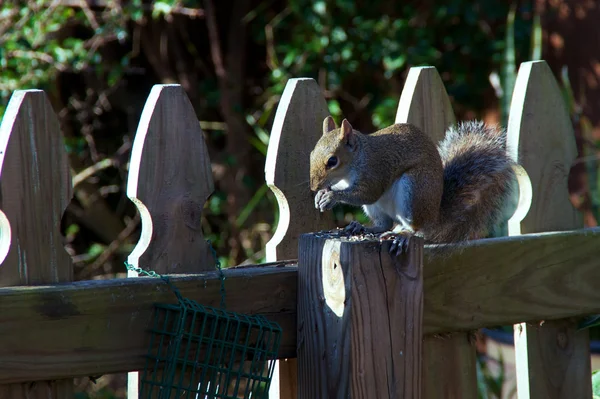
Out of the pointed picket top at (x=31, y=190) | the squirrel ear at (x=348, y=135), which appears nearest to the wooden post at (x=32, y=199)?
the pointed picket top at (x=31, y=190)

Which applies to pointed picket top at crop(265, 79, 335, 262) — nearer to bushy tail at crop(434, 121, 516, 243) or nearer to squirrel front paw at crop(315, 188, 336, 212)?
squirrel front paw at crop(315, 188, 336, 212)

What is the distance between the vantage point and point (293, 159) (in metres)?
1.37

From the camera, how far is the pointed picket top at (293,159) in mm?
1353

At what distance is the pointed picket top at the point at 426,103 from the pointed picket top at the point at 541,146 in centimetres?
13

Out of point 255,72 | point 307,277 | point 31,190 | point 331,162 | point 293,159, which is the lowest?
point 307,277

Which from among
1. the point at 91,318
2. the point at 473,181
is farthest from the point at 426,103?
the point at 91,318

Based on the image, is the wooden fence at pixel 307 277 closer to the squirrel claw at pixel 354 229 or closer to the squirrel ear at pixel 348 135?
the squirrel claw at pixel 354 229

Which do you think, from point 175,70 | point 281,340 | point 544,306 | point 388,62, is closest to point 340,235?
point 281,340

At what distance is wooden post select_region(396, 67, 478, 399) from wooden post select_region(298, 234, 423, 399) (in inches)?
7.4

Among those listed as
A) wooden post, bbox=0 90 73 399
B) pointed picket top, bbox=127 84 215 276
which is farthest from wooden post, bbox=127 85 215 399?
wooden post, bbox=0 90 73 399

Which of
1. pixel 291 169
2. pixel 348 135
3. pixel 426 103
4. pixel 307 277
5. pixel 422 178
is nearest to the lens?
pixel 307 277

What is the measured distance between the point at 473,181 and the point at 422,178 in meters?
0.13

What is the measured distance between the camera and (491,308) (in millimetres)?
1441

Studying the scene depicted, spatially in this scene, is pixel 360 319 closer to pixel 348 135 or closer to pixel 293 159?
pixel 293 159
